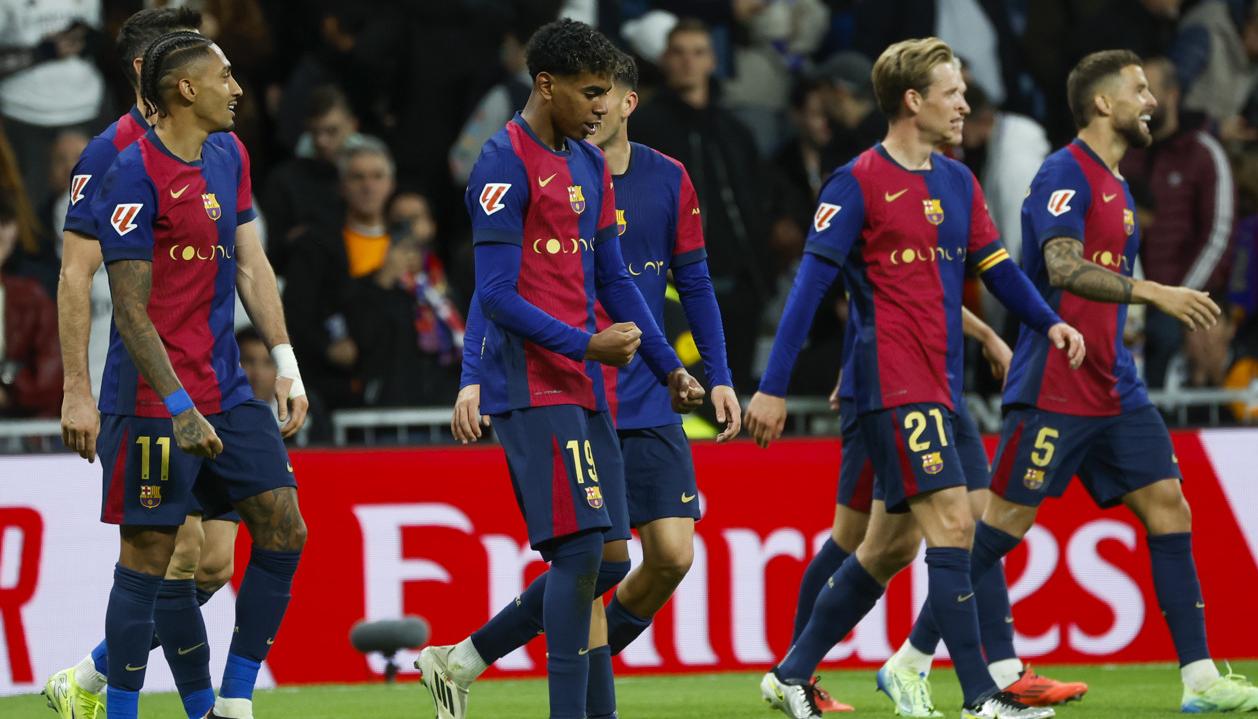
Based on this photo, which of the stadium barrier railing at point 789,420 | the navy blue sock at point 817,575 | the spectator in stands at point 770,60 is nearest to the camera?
the navy blue sock at point 817,575

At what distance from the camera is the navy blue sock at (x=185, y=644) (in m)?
7.14

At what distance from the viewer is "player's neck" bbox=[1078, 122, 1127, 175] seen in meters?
8.51

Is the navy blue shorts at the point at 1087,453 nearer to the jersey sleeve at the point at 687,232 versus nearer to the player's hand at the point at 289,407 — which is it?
the jersey sleeve at the point at 687,232

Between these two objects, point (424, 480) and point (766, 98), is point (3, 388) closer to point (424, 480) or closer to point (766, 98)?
point (424, 480)

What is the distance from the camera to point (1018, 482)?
27.6ft

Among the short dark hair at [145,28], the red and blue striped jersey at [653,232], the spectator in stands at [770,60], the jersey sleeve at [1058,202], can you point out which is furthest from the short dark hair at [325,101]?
the jersey sleeve at [1058,202]

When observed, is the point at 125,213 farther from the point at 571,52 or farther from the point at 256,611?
the point at 571,52

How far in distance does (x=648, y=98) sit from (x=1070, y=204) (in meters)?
4.57

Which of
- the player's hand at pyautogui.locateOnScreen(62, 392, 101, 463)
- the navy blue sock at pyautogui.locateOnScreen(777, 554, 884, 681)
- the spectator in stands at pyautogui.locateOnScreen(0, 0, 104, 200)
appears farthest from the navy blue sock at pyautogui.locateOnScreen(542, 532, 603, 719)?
the spectator in stands at pyautogui.locateOnScreen(0, 0, 104, 200)

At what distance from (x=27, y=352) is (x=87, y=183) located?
449cm

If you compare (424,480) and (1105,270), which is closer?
(1105,270)

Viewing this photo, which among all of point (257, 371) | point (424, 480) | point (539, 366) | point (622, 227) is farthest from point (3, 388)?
point (539, 366)

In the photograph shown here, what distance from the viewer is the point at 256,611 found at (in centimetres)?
698

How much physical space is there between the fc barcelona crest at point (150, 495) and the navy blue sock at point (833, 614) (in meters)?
2.58
